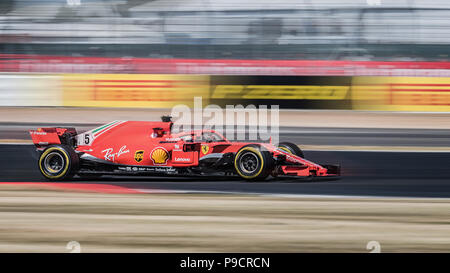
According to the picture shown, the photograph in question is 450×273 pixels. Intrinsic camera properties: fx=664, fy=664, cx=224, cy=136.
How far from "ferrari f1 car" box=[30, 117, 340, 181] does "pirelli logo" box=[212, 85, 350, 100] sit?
27.2ft

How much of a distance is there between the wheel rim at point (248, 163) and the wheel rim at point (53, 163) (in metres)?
2.22

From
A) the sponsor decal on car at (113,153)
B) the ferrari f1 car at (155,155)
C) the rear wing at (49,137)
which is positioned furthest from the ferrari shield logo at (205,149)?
the rear wing at (49,137)

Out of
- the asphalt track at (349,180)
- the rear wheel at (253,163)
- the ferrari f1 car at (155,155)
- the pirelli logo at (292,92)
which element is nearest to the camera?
the asphalt track at (349,180)

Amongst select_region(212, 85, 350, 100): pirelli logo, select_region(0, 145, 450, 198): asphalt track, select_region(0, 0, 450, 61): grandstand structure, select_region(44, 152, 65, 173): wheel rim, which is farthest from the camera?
select_region(0, 0, 450, 61): grandstand structure

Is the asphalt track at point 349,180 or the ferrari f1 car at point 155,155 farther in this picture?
the ferrari f1 car at point 155,155

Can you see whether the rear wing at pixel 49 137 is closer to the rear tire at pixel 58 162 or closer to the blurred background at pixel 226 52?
the rear tire at pixel 58 162

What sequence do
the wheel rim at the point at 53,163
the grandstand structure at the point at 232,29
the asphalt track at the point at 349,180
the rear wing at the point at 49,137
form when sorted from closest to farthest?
the asphalt track at the point at 349,180 < the wheel rim at the point at 53,163 < the rear wing at the point at 49,137 < the grandstand structure at the point at 232,29

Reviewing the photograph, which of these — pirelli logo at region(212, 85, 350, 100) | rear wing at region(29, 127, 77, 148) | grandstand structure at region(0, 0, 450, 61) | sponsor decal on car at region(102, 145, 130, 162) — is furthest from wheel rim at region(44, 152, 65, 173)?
grandstand structure at region(0, 0, 450, 61)

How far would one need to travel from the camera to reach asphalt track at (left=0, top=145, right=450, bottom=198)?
25.2ft

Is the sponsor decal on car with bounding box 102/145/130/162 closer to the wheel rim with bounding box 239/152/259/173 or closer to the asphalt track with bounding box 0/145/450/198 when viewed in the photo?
the asphalt track with bounding box 0/145/450/198

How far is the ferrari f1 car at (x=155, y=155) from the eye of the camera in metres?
8.06

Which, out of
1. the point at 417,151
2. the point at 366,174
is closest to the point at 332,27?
the point at 417,151

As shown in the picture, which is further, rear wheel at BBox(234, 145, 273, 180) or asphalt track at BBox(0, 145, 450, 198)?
rear wheel at BBox(234, 145, 273, 180)

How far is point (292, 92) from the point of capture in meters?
16.5
